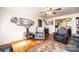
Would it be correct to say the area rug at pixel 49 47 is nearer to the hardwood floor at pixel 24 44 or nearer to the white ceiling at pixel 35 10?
the hardwood floor at pixel 24 44

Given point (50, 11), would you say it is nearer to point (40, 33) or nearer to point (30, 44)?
point (40, 33)

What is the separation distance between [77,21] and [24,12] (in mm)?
858

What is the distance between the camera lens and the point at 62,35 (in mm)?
1386

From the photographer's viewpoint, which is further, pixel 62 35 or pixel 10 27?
pixel 62 35

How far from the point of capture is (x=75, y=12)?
1271 millimetres

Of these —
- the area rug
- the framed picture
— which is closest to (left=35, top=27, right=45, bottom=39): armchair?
the area rug

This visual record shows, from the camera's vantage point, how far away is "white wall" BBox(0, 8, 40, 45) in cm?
124

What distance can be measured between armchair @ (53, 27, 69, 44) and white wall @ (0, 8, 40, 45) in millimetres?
491

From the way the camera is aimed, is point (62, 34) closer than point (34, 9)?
No

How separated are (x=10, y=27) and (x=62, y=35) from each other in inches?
34.1

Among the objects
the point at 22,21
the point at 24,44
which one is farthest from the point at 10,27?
the point at 24,44
